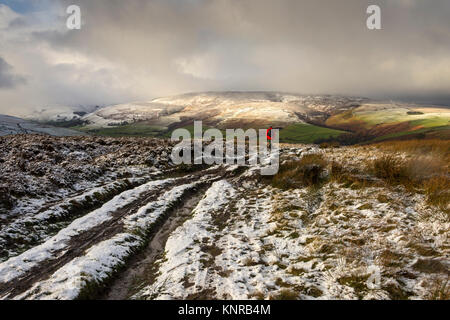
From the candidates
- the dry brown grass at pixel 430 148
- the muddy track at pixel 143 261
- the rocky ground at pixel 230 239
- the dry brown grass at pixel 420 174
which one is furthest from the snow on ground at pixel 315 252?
the dry brown grass at pixel 430 148

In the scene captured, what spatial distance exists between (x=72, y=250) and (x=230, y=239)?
358 inches

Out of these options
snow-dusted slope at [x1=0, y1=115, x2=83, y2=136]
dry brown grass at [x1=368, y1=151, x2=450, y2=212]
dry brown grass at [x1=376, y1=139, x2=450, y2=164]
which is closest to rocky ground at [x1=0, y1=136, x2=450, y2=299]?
dry brown grass at [x1=368, y1=151, x2=450, y2=212]

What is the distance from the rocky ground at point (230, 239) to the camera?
8.94 meters

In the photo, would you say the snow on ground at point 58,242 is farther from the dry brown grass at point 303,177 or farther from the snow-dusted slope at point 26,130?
the snow-dusted slope at point 26,130

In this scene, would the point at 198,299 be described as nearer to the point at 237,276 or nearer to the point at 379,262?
the point at 237,276

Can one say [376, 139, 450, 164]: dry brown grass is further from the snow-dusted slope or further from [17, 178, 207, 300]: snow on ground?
the snow-dusted slope

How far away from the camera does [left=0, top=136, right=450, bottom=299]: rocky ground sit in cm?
894

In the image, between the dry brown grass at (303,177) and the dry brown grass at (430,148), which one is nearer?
the dry brown grass at (430,148)

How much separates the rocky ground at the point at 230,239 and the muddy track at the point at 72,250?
7 centimetres

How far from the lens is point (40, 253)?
12.5m

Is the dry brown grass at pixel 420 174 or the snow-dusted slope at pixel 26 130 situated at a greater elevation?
the snow-dusted slope at pixel 26 130

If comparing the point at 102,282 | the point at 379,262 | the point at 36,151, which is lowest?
the point at 102,282
